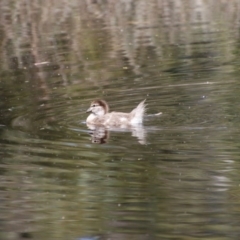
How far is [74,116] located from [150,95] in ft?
4.11

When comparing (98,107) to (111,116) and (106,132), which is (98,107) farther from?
(106,132)

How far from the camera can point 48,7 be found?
19719 millimetres

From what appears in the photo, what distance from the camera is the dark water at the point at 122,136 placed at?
5.79 metres

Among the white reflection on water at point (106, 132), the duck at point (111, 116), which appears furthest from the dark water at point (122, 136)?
the duck at point (111, 116)

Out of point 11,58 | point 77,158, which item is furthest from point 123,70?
point 77,158

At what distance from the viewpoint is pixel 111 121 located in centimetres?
914

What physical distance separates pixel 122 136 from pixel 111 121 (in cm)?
63

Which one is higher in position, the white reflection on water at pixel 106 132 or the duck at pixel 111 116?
the duck at pixel 111 116

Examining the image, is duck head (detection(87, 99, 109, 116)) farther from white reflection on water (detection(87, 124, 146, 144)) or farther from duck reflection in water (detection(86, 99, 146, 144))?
white reflection on water (detection(87, 124, 146, 144))

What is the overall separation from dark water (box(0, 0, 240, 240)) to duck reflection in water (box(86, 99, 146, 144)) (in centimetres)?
6

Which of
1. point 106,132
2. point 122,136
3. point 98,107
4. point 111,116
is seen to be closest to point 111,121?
point 111,116

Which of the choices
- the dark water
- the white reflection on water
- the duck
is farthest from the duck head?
the white reflection on water

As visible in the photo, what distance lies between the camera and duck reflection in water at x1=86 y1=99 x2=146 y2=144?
28.4 feet

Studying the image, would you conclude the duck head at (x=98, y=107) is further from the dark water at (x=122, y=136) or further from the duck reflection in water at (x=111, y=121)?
the dark water at (x=122, y=136)
